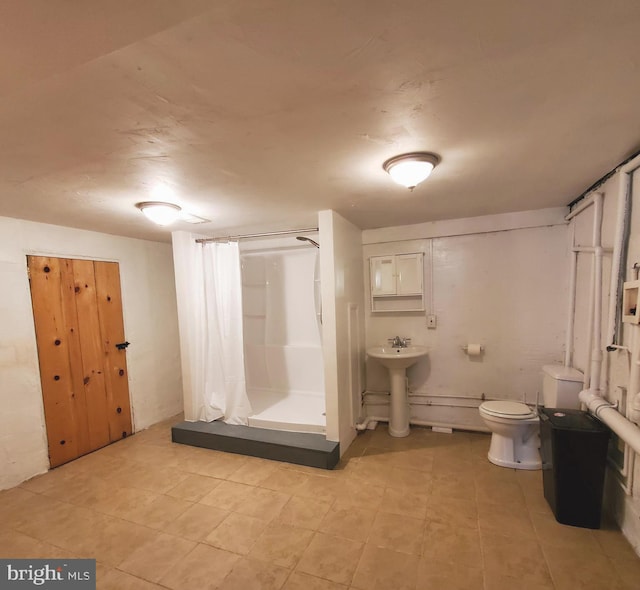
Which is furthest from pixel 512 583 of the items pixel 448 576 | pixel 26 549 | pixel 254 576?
pixel 26 549

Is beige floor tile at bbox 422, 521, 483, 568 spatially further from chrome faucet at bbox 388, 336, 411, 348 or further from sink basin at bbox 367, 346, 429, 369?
chrome faucet at bbox 388, 336, 411, 348

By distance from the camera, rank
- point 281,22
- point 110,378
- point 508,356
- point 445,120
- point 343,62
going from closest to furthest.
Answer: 1. point 281,22
2. point 343,62
3. point 445,120
4. point 508,356
5. point 110,378

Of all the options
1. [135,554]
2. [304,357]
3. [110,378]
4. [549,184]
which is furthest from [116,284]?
[549,184]

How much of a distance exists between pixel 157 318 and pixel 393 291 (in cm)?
271

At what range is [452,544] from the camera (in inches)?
65.4

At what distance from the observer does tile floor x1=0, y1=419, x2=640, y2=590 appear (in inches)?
58.9

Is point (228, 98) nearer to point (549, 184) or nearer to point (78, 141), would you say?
point (78, 141)

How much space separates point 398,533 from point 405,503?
274 mm

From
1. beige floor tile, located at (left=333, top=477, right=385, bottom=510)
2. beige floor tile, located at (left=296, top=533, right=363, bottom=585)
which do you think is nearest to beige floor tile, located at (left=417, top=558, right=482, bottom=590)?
beige floor tile, located at (left=296, top=533, right=363, bottom=585)

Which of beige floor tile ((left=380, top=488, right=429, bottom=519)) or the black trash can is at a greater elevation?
the black trash can

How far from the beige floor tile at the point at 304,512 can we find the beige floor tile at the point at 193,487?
63 centimetres

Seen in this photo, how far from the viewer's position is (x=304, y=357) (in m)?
3.63

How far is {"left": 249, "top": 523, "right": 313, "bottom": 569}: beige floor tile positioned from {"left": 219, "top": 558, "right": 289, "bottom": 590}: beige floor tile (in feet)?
0.11

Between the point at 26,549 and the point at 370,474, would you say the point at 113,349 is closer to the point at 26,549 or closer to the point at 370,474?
the point at 26,549
